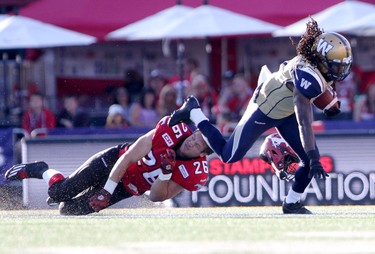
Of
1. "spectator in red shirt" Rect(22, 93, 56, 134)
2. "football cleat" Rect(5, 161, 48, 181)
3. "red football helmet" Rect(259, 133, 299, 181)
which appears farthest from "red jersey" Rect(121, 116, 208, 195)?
"spectator in red shirt" Rect(22, 93, 56, 134)

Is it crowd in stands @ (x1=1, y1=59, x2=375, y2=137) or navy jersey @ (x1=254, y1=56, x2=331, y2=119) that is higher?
navy jersey @ (x1=254, y1=56, x2=331, y2=119)

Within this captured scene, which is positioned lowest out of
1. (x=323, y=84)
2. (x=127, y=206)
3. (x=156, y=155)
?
(x=127, y=206)

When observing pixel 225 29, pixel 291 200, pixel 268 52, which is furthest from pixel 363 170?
pixel 268 52

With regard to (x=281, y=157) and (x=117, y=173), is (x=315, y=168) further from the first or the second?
(x=117, y=173)

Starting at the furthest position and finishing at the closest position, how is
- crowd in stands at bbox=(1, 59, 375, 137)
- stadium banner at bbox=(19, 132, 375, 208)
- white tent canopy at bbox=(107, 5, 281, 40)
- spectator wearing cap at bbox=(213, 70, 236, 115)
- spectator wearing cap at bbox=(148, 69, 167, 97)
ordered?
1. spectator wearing cap at bbox=(148, 69, 167, 97)
2. white tent canopy at bbox=(107, 5, 281, 40)
3. spectator wearing cap at bbox=(213, 70, 236, 115)
4. crowd in stands at bbox=(1, 59, 375, 137)
5. stadium banner at bbox=(19, 132, 375, 208)

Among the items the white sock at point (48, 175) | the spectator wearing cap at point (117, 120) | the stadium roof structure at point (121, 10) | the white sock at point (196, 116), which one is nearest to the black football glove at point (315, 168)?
the white sock at point (196, 116)

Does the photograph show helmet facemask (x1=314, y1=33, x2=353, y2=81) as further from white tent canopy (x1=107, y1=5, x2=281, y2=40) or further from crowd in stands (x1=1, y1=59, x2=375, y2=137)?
white tent canopy (x1=107, y1=5, x2=281, y2=40)

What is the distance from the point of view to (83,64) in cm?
2184

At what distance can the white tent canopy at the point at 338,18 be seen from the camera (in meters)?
16.9

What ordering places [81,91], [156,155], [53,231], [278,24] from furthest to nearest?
[81,91] → [278,24] → [156,155] → [53,231]

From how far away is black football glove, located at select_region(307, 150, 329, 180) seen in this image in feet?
34.5

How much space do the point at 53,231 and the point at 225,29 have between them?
8284 mm

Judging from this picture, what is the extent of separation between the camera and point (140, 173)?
11594 millimetres

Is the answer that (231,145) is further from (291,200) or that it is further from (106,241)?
(106,241)
